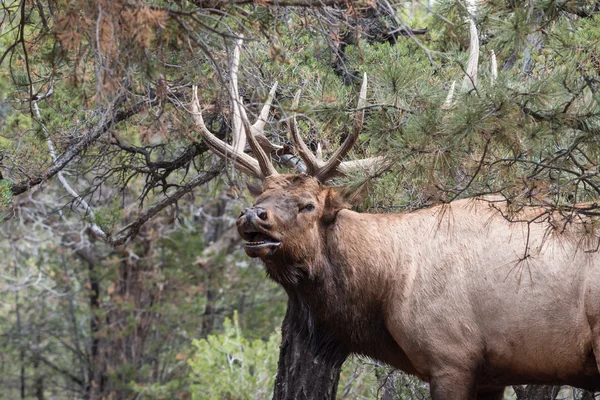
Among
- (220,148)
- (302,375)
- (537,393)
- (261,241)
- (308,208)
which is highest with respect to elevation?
(220,148)

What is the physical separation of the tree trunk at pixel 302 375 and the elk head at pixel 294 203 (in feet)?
3.51

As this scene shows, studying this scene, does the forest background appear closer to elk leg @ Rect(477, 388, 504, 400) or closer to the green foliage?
the green foliage

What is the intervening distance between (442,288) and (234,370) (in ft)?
22.6

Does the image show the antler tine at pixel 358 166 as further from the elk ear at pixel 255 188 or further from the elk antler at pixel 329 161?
the elk ear at pixel 255 188

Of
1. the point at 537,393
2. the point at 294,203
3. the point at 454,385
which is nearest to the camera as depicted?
the point at 454,385

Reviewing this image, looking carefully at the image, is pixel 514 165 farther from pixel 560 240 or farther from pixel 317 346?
pixel 317 346

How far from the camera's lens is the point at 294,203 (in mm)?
5453

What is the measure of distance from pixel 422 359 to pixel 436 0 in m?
2.70

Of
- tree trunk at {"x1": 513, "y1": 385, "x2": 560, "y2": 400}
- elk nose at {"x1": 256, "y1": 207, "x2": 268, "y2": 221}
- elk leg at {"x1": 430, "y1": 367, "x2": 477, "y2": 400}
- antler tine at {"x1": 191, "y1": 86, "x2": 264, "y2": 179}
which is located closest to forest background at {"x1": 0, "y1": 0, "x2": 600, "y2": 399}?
tree trunk at {"x1": 513, "y1": 385, "x2": 560, "y2": 400}

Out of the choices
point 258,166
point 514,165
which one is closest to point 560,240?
point 514,165

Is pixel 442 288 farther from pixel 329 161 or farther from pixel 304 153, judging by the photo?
pixel 304 153

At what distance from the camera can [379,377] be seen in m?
7.68

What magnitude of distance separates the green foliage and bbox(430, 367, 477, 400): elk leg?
635 centimetres

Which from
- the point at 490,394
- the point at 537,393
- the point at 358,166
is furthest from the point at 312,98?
the point at 537,393
